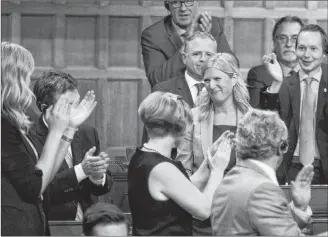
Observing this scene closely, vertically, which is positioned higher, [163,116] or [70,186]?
[163,116]

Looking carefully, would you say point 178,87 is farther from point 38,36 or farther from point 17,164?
point 38,36

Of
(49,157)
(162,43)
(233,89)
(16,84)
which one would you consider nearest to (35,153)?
(49,157)

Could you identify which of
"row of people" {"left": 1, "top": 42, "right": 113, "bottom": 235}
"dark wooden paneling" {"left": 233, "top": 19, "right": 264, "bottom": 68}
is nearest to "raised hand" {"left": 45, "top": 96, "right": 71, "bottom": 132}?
"row of people" {"left": 1, "top": 42, "right": 113, "bottom": 235}

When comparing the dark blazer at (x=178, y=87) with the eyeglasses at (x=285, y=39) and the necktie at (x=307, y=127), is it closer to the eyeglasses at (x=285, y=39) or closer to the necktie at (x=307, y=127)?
the necktie at (x=307, y=127)

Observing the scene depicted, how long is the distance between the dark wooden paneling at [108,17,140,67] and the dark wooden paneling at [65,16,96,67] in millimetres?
142

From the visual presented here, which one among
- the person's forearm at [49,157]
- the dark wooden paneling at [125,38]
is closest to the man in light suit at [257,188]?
the person's forearm at [49,157]

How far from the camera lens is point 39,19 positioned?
260 inches

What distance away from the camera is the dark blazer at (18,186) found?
11.2 ft

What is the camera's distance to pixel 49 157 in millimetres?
3588

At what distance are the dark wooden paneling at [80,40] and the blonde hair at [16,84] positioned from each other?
3059 millimetres

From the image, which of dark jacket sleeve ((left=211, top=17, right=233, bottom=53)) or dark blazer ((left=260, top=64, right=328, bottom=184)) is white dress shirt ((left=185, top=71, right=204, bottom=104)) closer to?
dark blazer ((left=260, top=64, right=328, bottom=184))

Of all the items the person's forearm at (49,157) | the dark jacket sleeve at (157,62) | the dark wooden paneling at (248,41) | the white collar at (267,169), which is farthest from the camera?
the dark wooden paneling at (248,41)

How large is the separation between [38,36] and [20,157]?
3.31 meters

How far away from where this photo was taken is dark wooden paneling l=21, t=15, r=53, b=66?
659cm
